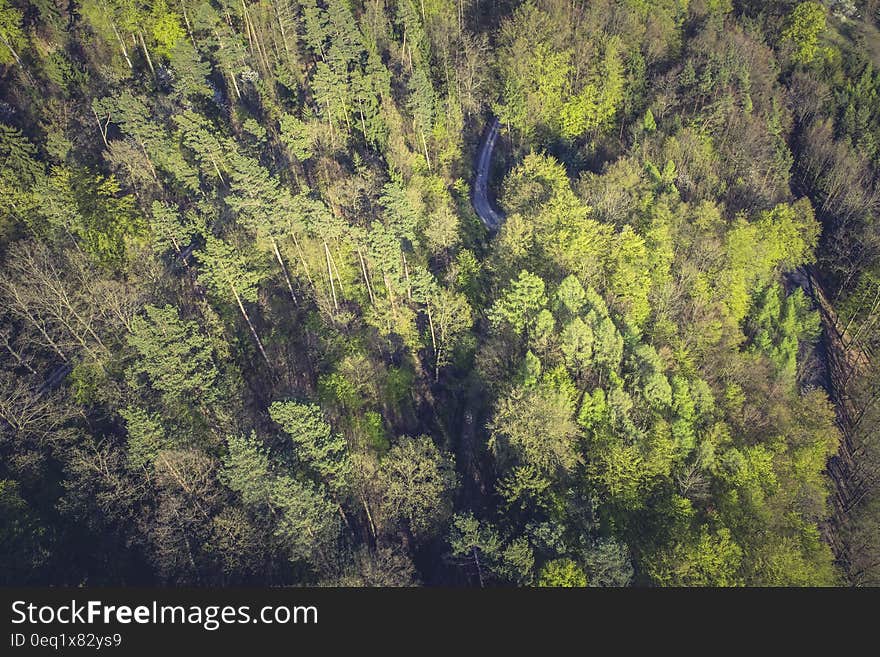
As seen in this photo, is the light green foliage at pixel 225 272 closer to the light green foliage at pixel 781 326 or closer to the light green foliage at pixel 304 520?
the light green foliage at pixel 304 520

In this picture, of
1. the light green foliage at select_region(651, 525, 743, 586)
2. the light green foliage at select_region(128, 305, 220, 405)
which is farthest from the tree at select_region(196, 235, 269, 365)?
the light green foliage at select_region(651, 525, 743, 586)

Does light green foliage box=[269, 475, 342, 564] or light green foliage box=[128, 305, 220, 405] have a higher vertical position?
light green foliage box=[128, 305, 220, 405]

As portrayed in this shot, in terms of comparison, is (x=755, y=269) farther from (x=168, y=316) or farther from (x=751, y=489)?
(x=168, y=316)

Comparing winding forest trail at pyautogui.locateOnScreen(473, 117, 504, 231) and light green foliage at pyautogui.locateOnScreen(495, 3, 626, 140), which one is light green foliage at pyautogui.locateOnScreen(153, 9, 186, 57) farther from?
light green foliage at pyautogui.locateOnScreen(495, 3, 626, 140)

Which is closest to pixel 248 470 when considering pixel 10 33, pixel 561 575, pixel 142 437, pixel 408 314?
pixel 142 437

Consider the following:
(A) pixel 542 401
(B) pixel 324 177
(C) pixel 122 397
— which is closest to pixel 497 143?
(B) pixel 324 177

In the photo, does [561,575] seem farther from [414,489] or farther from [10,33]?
[10,33]
